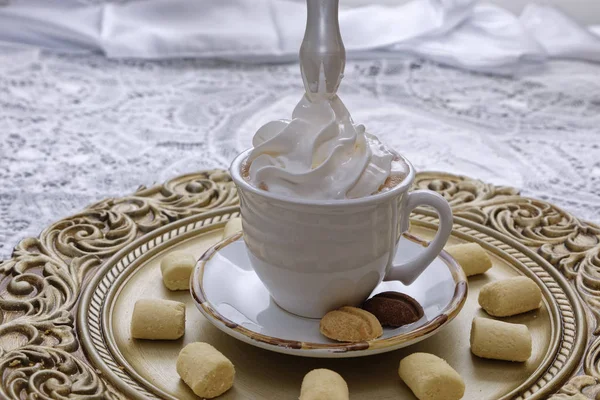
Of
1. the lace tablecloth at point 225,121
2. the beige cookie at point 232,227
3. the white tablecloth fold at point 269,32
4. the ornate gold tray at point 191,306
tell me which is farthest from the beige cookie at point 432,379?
the white tablecloth fold at point 269,32

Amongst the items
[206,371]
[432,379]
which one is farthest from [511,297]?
[206,371]

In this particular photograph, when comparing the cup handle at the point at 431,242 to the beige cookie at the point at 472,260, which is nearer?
the cup handle at the point at 431,242

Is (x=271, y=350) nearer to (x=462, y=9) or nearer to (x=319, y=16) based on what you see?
(x=319, y=16)

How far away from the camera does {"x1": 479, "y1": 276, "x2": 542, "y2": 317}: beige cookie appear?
900 millimetres

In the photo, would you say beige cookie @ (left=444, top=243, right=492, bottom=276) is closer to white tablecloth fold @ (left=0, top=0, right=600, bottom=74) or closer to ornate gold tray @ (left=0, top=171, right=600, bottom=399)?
ornate gold tray @ (left=0, top=171, right=600, bottom=399)

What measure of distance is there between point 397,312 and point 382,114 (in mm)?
1344

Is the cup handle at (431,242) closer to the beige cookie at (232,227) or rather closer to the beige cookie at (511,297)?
the beige cookie at (511,297)

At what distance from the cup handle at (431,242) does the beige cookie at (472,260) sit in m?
0.12

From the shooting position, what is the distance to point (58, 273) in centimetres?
98

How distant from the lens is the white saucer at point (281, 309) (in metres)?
0.77

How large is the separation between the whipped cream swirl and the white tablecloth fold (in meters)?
1.78

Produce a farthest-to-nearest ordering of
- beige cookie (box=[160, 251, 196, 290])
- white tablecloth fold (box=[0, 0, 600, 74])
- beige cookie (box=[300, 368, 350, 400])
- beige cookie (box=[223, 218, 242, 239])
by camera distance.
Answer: white tablecloth fold (box=[0, 0, 600, 74]) → beige cookie (box=[223, 218, 242, 239]) → beige cookie (box=[160, 251, 196, 290]) → beige cookie (box=[300, 368, 350, 400])

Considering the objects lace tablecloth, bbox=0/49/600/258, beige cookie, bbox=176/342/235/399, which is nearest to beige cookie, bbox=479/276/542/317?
beige cookie, bbox=176/342/235/399

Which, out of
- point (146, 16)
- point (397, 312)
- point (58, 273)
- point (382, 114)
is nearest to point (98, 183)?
point (58, 273)
